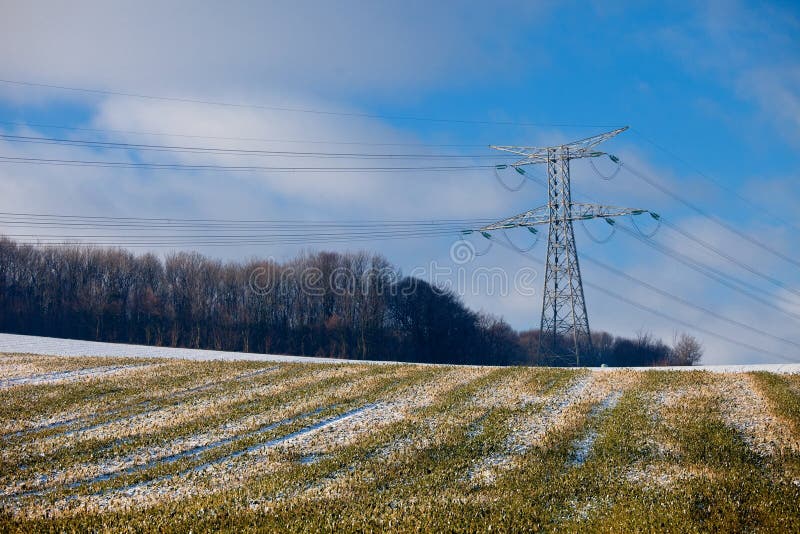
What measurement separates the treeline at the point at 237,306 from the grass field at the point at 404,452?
216 ft

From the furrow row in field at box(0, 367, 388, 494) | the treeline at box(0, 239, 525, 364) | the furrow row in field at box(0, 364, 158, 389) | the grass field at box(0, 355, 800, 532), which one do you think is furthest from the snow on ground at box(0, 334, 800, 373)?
the treeline at box(0, 239, 525, 364)

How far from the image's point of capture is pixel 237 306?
101750mm

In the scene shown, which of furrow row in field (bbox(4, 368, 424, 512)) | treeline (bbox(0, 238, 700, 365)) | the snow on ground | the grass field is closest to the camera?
the grass field

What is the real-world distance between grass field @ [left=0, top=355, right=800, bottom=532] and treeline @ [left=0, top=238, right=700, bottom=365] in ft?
216

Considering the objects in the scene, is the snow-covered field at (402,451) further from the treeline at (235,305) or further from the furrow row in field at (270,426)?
the treeline at (235,305)

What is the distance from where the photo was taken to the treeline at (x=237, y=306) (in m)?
92.4

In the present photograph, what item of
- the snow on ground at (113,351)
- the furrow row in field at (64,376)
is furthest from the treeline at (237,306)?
the furrow row in field at (64,376)

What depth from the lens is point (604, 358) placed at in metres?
113

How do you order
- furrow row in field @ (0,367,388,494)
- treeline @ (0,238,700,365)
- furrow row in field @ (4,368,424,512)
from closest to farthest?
furrow row in field @ (4,368,424,512), furrow row in field @ (0,367,388,494), treeline @ (0,238,700,365)

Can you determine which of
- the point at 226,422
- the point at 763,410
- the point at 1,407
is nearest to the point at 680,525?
the point at 763,410

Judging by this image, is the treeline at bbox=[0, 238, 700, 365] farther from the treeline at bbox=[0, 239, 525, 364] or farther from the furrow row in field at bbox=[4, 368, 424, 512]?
the furrow row in field at bbox=[4, 368, 424, 512]

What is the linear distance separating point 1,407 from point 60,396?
2.41m

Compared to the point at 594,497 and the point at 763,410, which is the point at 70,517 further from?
the point at 763,410

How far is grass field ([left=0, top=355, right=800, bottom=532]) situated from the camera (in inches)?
524
